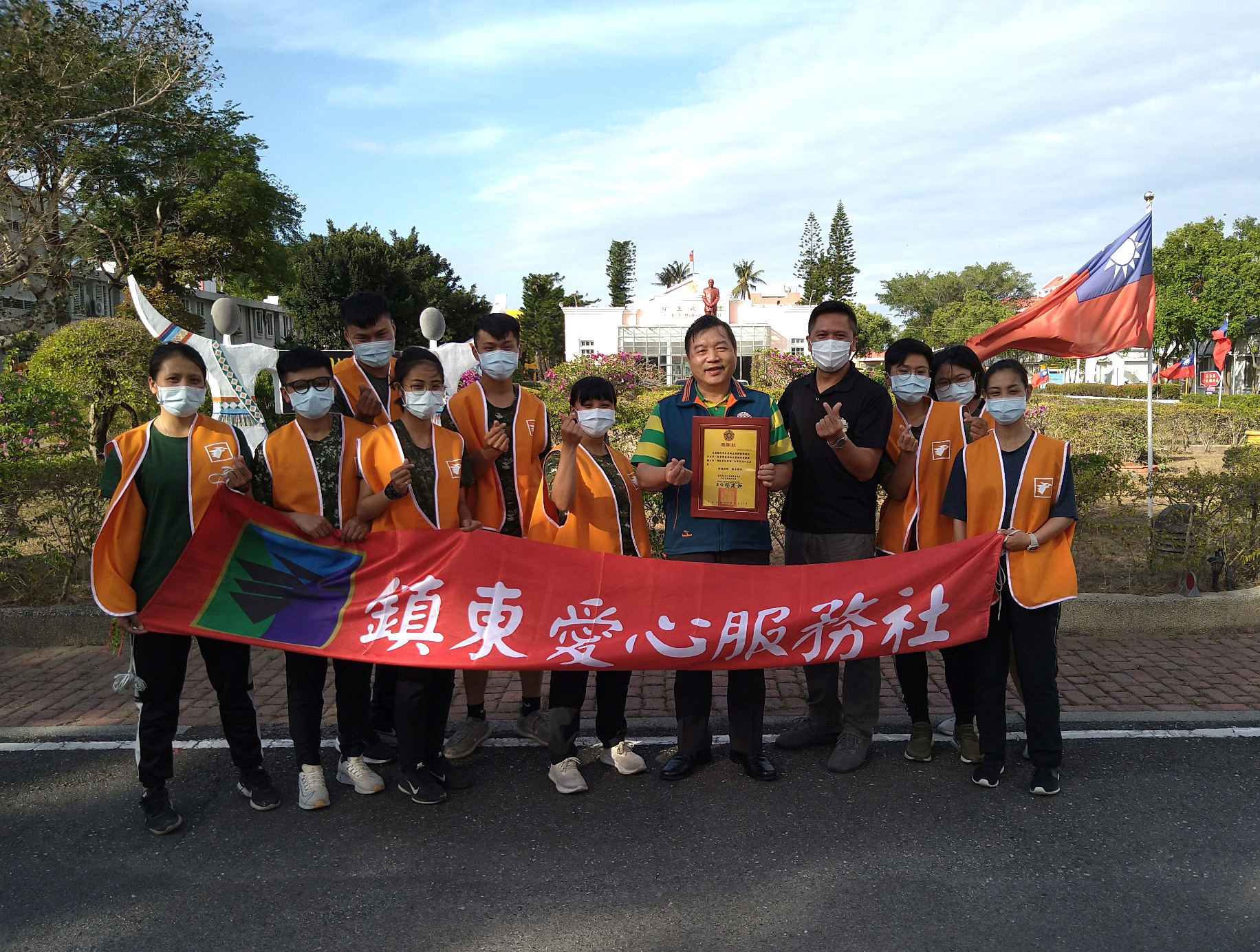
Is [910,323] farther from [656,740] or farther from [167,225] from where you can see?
[656,740]

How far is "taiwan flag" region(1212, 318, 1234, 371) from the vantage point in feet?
140

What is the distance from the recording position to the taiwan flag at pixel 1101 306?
7.72m

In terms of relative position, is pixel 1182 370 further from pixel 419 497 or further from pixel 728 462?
pixel 419 497

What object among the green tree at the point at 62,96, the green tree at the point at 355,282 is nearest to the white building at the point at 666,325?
the green tree at the point at 355,282

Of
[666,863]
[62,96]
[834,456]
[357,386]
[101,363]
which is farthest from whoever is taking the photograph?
[62,96]

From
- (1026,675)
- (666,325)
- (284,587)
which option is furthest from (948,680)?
(666,325)

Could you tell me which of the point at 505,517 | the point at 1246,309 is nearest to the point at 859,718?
the point at 505,517

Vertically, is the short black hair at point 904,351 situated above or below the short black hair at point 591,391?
above

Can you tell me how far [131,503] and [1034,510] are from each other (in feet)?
12.8

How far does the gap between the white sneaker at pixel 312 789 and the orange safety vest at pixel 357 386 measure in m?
1.62

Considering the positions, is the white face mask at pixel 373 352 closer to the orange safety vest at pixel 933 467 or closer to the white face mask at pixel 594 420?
the white face mask at pixel 594 420

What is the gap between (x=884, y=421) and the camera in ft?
14.4

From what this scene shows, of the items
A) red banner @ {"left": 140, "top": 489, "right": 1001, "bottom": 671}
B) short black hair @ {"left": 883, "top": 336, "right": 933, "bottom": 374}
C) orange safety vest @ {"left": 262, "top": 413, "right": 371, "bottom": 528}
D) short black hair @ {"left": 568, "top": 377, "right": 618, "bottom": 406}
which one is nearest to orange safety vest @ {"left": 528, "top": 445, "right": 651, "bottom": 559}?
red banner @ {"left": 140, "top": 489, "right": 1001, "bottom": 671}

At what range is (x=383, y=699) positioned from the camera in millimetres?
4863
